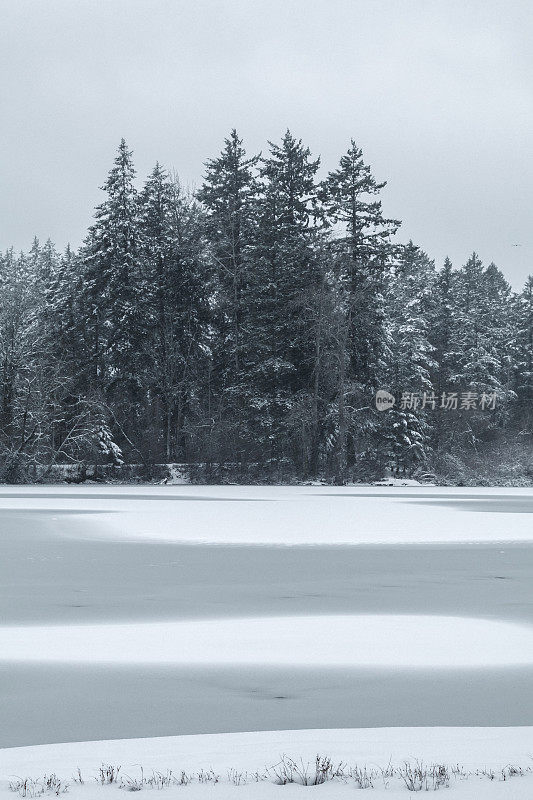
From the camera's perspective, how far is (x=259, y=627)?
1272 cm

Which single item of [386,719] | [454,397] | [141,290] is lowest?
[386,719]

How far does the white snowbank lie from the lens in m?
10.9

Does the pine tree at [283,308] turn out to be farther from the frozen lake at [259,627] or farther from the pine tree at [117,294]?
the frozen lake at [259,627]

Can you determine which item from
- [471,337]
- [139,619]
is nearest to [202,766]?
[139,619]

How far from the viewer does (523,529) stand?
1048 inches

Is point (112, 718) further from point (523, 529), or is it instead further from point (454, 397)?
point (454, 397)

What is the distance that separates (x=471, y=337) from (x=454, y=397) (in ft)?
28.0

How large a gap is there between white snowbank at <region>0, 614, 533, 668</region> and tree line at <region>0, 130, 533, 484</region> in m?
45.1

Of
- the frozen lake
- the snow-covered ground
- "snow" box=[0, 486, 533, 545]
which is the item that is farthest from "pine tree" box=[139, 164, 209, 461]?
the snow-covered ground

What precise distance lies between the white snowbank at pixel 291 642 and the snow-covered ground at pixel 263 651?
0.11ft

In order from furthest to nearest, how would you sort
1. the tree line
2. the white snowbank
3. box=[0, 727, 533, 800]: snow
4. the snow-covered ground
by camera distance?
1. the tree line
2. the white snowbank
3. the snow-covered ground
4. box=[0, 727, 533, 800]: snow

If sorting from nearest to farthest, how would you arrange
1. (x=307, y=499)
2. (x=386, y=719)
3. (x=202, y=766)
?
(x=202, y=766) < (x=386, y=719) < (x=307, y=499)

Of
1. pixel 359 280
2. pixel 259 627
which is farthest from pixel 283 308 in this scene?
pixel 259 627

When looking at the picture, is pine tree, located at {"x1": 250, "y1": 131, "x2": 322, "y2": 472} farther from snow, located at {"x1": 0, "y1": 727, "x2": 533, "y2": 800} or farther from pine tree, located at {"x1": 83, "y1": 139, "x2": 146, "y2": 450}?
snow, located at {"x1": 0, "y1": 727, "x2": 533, "y2": 800}
